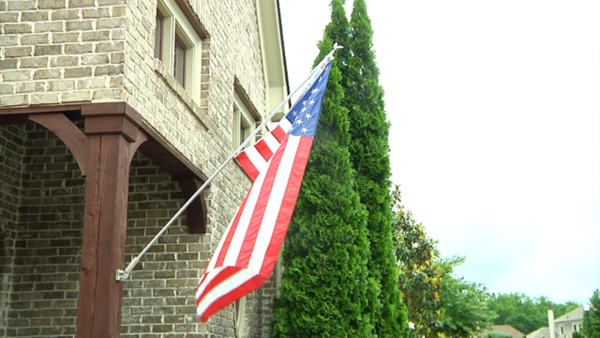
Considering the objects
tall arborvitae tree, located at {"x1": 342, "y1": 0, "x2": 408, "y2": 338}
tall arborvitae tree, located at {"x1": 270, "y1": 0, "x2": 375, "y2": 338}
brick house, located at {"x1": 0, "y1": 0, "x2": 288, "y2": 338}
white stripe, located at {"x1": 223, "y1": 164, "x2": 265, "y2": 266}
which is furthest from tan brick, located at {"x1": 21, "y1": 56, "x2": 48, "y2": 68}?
tall arborvitae tree, located at {"x1": 342, "y1": 0, "x2": 408, "y2": 338}

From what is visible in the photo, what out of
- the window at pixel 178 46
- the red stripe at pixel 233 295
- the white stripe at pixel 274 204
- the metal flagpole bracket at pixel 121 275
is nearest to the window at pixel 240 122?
the window at pixel 178 46

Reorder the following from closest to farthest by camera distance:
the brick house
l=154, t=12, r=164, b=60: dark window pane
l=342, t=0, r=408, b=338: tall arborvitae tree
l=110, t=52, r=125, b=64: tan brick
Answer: the brick house → l=110, t=52, r=125, b=64: tan brick → l=154, t=12, r=164, b=60: dark window pane → l=342, t=0, r=408, b=338: tall arborvitae tree

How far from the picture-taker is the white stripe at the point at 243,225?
5789 mm

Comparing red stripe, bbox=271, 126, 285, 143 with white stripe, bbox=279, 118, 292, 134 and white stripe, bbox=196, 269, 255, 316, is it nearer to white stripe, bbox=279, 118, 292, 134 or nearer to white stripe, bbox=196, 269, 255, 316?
white stripe, bbox=279, 118, 292, 134

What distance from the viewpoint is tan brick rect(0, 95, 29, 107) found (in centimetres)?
628

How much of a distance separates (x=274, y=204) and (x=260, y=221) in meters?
0.22

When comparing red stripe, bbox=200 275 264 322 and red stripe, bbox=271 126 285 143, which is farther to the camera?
red stripe, bbox=271 126 285 143

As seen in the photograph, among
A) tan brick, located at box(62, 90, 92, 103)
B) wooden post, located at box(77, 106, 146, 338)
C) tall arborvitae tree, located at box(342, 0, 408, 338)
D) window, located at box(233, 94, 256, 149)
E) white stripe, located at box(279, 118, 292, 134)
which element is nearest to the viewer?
wooden post, located at box(77, 106, 146, 338)

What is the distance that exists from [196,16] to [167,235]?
291cm

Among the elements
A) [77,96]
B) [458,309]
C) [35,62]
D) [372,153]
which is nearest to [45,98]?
[77,96]

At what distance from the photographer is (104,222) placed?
5.97m

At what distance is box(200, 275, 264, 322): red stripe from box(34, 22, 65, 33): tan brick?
3047 mm

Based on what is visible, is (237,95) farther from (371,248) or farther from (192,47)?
(371,248)

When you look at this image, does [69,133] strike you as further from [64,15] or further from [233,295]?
[233,295]
